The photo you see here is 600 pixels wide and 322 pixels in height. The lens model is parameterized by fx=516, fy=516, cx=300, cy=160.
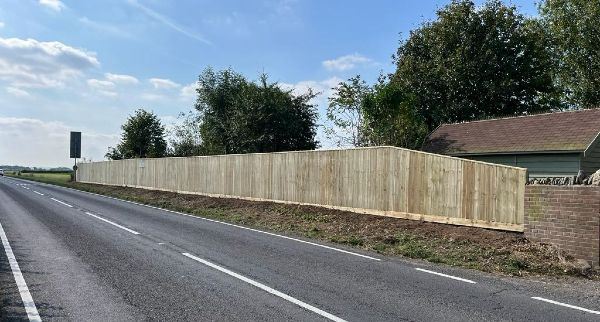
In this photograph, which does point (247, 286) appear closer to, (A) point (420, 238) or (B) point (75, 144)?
(A) point (420, 238)

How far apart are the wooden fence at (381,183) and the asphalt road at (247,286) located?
3.84 metres

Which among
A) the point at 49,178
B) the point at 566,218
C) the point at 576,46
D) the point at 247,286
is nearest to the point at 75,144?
the point at 49,178

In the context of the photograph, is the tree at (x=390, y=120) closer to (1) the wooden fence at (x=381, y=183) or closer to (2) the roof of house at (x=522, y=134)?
(2) the roof of house at (x=522, y=134)

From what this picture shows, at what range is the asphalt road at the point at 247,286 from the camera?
6312 millimetres

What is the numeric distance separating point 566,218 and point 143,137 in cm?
5226

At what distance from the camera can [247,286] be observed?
7.71 meters

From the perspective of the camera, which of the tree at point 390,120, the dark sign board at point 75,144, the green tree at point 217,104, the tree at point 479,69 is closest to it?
the tree at point 390,120

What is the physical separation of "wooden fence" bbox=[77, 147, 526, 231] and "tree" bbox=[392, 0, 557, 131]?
39.0 ft

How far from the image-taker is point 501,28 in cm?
3084

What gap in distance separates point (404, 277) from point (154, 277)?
4112mm

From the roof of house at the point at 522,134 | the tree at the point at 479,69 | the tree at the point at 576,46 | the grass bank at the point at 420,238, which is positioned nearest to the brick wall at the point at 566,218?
the grass bank at the point at 420,238

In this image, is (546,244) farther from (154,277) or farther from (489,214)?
(154,277)

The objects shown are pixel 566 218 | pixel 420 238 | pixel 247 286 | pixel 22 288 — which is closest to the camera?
pixel 22 288

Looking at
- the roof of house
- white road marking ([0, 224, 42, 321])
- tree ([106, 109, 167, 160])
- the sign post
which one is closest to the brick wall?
the roof of house
